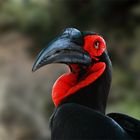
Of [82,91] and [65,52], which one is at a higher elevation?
[65,52]

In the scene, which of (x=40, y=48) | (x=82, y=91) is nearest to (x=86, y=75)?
(x=82, y=91)

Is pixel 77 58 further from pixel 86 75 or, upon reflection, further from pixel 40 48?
pixel 40 48

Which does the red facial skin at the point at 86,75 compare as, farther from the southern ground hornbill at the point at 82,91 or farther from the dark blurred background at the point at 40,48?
the dark blurred background at the point at 40,48

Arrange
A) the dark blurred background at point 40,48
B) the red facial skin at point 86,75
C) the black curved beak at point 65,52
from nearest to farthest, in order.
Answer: the black curved beak at point 65,52 → the red facial skin at point 86,75 → the dark blurred background at point 40,48

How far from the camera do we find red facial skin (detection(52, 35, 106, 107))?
1.99 metres

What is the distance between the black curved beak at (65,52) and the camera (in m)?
1.89

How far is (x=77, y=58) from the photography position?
77.2 inches

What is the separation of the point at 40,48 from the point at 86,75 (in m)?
4.63

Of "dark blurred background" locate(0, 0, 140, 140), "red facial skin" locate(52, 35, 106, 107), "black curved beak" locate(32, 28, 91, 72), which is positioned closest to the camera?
"black curved beak" locate(32, 28, 91, 72)

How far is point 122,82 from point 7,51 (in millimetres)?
1277

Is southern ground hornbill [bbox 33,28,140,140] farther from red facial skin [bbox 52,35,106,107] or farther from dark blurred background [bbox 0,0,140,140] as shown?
dark blurred background [bbox 0,0,140,140]

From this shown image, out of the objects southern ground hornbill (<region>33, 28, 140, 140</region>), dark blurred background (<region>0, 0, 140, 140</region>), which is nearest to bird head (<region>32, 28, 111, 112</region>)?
southern ground hornbill (<region>33, 28, 140, 140</region>)

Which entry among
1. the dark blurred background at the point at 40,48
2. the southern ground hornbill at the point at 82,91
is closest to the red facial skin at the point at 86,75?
the southern ground hornbill at the point at 82,91

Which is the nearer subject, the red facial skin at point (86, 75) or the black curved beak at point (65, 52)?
the black curved beak at point (65, 52)
